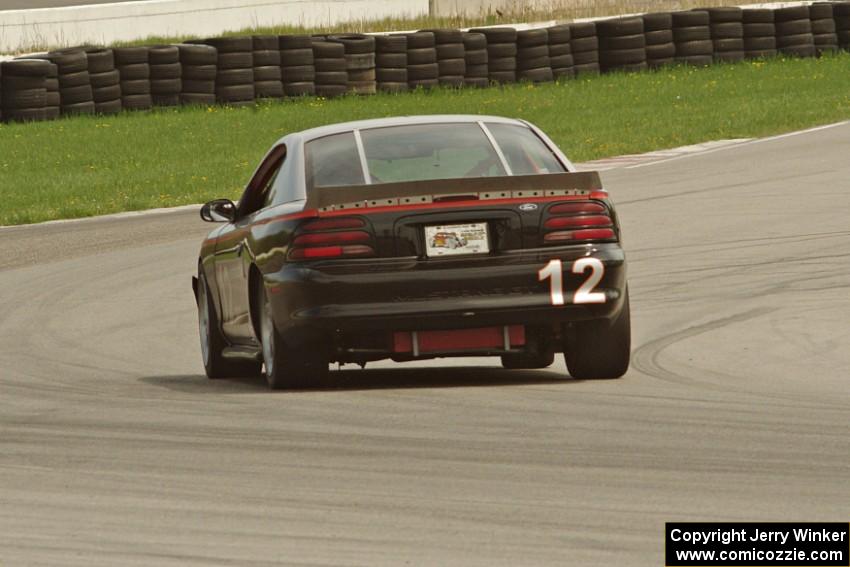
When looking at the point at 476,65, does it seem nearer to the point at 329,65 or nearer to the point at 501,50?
the point at 501,50

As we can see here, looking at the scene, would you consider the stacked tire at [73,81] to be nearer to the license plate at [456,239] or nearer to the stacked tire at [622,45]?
the stacked tire at [622,45]

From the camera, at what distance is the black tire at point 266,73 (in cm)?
3083

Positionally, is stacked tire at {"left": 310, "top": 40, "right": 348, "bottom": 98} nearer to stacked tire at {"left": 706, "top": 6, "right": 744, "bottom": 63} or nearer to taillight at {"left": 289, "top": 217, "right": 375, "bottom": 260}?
stacked tire at {"left": 706, "top": 6, "right": 744, "bottom": 63}

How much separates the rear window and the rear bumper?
30.1 inches

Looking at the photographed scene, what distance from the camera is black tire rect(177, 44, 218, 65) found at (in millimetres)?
29391

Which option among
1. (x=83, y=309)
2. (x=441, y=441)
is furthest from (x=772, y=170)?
(x=441, y=441)

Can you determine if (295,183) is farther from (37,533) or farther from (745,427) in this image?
(37,533)

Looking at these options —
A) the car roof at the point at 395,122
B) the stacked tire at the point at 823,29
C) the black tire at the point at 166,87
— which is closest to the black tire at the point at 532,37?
the stacked tire at the point at 823,29

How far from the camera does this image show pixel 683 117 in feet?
91.6

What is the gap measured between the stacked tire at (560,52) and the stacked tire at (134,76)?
724 centimetres

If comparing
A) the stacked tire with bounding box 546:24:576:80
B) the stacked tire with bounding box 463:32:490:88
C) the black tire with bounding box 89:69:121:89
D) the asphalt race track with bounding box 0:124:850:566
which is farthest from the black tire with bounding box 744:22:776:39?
the asphalt race track with bounding box 0:124:850:566

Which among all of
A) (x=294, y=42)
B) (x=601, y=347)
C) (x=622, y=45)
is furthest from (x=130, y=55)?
(x=601, y=347)

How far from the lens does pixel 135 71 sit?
29625mm

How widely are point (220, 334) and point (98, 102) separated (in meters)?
19.9
